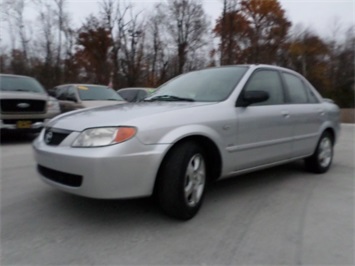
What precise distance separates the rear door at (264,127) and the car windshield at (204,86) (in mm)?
197

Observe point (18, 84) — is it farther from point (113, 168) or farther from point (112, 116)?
point (113, 168)

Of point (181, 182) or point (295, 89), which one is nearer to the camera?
point (181, 182)

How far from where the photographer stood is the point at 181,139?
3094 millimetres

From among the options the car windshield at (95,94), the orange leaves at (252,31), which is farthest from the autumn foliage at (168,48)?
the car windshield at (95,94)

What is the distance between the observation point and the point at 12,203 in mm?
3555

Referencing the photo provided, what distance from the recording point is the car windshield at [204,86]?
377cm

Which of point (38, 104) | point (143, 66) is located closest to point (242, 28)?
point (143, 66)

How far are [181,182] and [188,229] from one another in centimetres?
41

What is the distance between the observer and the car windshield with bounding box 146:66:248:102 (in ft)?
12.4

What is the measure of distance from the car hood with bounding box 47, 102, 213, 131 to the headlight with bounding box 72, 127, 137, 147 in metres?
0.05

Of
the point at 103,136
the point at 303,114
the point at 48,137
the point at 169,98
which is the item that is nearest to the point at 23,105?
the point at 48,137

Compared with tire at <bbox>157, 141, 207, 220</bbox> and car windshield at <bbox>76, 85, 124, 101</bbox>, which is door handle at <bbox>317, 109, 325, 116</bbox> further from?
car windshield at <bbox>76, 85, 124, 101</bbox>

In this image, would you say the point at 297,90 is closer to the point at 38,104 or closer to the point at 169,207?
the point at 169,207

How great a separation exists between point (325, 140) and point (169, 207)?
3.25 metres
